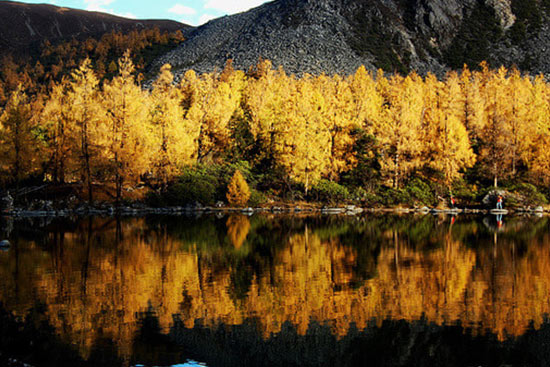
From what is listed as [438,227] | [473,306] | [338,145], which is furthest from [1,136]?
[473,306]

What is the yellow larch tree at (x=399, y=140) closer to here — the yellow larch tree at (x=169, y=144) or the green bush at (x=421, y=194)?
the green bush at (x=421, y=194)

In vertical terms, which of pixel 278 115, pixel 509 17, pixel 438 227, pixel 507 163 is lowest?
pixel 438 227

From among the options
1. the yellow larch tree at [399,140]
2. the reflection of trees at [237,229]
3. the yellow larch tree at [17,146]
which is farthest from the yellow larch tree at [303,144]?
the yellow larch tree at [17,146]

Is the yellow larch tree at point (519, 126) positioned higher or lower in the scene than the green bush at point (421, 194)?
higher

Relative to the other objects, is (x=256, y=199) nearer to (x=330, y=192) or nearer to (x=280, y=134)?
(x=330, y=192)

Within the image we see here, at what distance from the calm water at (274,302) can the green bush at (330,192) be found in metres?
20.9

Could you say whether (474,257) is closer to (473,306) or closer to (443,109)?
(473,306)

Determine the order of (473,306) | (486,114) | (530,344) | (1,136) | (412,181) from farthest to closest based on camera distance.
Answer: (486,114) → (412,181) → (1,136) → (473,306) → (530,344)

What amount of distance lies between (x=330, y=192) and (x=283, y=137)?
654 centimetres

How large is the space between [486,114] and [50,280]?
50210mm

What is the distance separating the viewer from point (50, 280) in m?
14.6

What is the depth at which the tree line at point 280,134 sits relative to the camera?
134 feet

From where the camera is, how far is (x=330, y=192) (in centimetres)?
4450

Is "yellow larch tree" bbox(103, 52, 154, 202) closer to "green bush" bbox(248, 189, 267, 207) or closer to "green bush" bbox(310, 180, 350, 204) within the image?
"green bush" bbox(248, 189, 267, 207)
